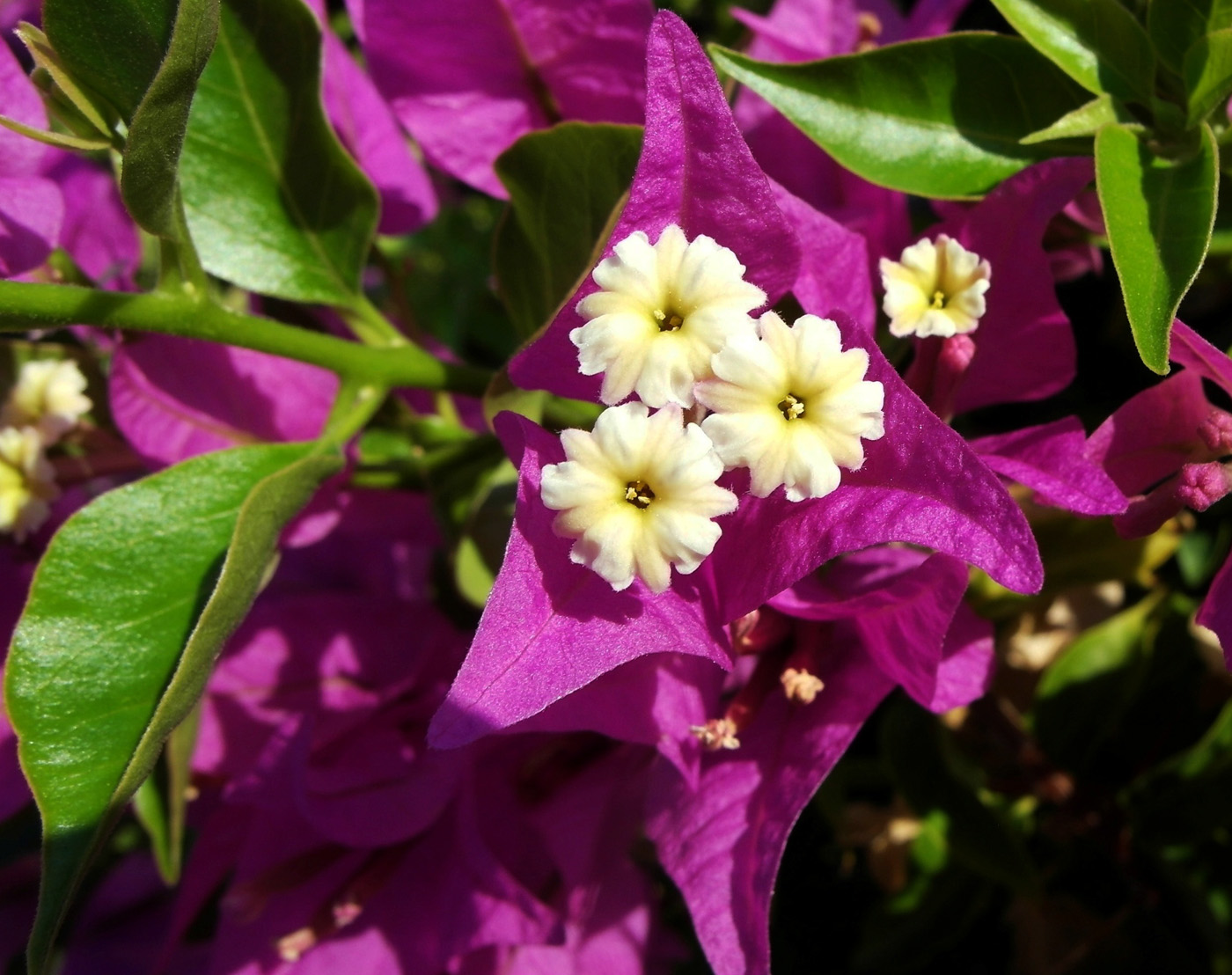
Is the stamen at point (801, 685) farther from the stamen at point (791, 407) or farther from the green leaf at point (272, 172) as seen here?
the green leaf at point (272, 172)

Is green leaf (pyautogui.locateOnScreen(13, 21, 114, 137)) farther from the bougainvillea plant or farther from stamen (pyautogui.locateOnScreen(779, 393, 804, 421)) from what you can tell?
stamen (pyautogui.locateOnScreen(779, 393, 804, 421))

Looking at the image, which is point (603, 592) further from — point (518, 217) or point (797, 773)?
point (518, 217)

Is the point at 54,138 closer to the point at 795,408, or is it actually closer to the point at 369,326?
the point at 369,326

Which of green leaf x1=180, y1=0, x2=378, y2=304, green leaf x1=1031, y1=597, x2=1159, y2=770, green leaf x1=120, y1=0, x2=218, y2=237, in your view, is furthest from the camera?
green leaf x1=1031, y1=597, x2=1159, y2=770

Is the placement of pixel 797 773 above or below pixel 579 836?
above

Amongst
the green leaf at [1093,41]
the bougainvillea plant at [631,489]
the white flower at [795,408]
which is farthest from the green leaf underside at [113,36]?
the green leaf at [1093,41]

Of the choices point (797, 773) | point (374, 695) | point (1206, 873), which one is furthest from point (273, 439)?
point (1206, 873)

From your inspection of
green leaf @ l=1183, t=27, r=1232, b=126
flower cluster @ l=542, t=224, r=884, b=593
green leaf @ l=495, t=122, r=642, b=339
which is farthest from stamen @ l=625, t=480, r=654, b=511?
green leaf @ l=1183, t=27, r=1232, b=126
